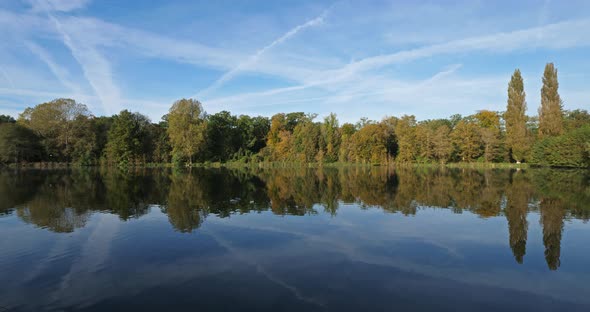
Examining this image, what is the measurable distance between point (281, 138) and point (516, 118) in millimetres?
47935

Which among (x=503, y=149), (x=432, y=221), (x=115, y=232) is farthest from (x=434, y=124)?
(x=115, y=232)

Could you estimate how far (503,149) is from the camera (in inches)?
2603

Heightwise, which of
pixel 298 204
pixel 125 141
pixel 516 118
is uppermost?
pixel 516 118

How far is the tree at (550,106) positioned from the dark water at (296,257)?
4889cm

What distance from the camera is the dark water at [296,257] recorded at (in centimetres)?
671

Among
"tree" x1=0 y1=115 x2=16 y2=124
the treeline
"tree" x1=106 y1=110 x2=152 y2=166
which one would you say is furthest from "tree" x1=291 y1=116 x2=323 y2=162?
"tree" x1=0 y1=115 x2=16 y2=124

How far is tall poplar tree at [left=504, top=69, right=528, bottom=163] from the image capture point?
61.1 metres

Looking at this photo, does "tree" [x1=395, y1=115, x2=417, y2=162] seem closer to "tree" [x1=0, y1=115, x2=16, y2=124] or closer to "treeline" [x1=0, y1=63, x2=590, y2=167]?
"treeline" [x1=0, y1=63, x2=590, y2=167]

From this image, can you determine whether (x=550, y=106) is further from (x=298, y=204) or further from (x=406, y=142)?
(x=298, y=204)

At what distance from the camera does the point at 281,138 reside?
8419cm

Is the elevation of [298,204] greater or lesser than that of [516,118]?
lesser

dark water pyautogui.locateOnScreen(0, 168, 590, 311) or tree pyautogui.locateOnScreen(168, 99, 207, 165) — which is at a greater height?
tree pyautogui.locateOnScreen(168, 99, 207, 165)

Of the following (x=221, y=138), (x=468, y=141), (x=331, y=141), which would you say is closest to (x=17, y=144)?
(x=221, y=138)

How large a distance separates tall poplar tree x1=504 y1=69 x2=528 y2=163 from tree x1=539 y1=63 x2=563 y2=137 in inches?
118
